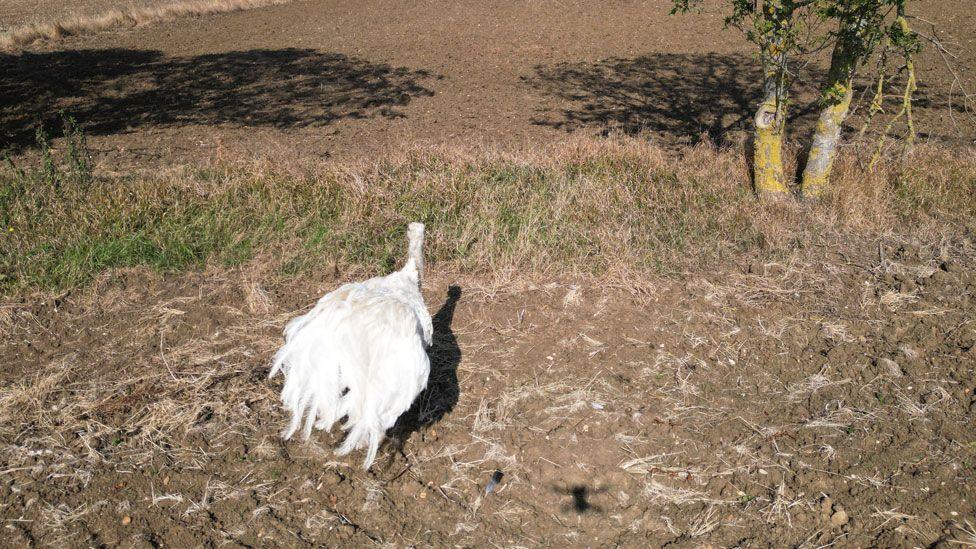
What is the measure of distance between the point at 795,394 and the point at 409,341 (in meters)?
2.81

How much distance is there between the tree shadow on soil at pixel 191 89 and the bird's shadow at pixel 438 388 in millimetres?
6625

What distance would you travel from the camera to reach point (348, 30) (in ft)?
64.2

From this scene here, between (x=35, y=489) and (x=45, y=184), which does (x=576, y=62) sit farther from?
(x=35, y=489)

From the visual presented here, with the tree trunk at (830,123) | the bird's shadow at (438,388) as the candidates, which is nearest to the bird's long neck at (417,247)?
the bird's shadow at (438,388)

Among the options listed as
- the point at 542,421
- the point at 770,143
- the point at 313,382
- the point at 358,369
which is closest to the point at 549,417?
the point at 542,421

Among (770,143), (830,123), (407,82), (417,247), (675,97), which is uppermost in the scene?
(830,123)

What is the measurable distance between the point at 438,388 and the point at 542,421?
31.8 inches

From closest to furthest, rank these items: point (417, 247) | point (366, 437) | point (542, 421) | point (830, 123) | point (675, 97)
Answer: point (366, 437)
point (542, 421)
point (417, 247)
point (830, 123)
point (675, 97)

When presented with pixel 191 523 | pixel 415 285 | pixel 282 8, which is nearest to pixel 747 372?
pixel 415 285

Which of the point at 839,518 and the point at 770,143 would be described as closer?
the point at 839,518

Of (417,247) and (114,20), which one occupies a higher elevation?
(114,20)

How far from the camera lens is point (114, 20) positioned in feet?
68.6

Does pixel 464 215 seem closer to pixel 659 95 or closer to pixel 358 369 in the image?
pixel 358 369

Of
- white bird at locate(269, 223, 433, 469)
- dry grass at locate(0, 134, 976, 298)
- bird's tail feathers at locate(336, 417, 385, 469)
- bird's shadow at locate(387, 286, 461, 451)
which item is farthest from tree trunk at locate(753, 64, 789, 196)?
bird's tail feathers at locate(336, 417, 385, 469)
